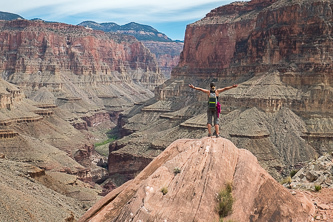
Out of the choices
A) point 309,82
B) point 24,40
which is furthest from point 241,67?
point 24,40

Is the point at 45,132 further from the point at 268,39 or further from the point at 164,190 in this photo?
the point at 164,190

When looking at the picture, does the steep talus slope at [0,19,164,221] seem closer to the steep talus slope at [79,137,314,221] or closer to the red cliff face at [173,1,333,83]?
the steep talus slope at [79,137,314,221]

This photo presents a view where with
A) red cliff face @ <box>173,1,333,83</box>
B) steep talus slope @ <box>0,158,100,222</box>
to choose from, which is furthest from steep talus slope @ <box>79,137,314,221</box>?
red cliff face @ <box>173,1,333,83</box>

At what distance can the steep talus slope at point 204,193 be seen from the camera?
54.5 ft

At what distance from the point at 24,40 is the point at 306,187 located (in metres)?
184

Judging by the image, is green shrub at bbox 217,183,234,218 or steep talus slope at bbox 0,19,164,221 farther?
steep talus slope at bbox 0,19,164,221

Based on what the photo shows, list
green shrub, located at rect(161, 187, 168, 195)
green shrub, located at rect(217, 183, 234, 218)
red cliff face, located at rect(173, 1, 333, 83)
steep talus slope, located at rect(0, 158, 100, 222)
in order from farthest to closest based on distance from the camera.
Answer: red cliff face, located at rect(173, 1, 333, 83)
steep talus slope, located at rect(0, 158, 100, 222)
green shrub, located at rect(161, 187, 168, 195)
green shrub, located at rect(217, 183, 234, 218)

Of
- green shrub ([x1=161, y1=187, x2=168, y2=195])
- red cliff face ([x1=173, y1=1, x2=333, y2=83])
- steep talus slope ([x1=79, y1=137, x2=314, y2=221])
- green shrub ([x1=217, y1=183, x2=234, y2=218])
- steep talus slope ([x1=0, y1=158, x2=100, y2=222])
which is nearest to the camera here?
steep talus slope ([x1=79, y1=137, x2=314, y2=221])

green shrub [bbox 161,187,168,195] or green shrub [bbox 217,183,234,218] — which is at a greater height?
green shrub [bbox 161,187,168,195]

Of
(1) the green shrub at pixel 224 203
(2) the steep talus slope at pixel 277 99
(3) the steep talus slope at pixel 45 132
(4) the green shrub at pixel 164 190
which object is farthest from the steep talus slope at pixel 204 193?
(2) the steep talus slope at pixel 277 99

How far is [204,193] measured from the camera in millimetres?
16969

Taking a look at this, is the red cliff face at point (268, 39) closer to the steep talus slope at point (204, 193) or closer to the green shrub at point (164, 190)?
the steep talus slope at point (204, 193)

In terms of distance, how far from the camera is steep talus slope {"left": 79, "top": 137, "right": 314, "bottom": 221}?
1661 cm

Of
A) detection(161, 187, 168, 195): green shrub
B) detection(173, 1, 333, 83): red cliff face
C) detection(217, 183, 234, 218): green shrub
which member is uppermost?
detection(173, 1, 333, 83): red cliff face
